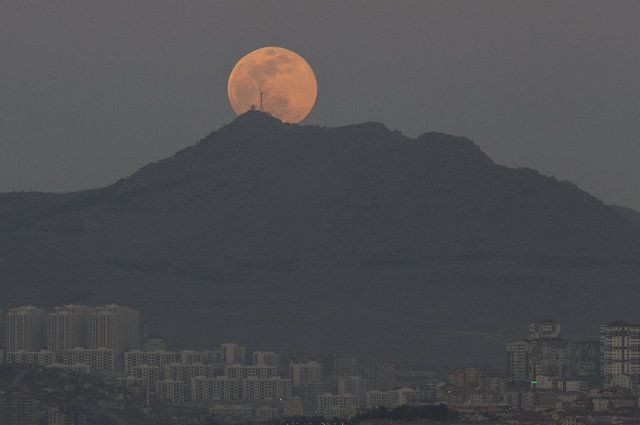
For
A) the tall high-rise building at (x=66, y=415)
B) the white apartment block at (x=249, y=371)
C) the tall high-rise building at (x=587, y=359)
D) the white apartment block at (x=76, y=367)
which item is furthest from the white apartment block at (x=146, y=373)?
the tall high-rise building at (x=587, y=359)

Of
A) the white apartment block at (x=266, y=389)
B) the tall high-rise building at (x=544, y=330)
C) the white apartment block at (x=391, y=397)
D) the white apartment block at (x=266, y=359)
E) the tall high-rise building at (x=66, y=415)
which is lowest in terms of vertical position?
the tall high-rise building at (x=66, y=415)

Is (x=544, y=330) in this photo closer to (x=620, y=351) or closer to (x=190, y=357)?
(x=620, y=351)

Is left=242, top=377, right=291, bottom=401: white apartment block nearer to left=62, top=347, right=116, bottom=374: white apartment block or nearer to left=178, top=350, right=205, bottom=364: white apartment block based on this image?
left=178, top=350, right=205, bottom=364: white apartment block

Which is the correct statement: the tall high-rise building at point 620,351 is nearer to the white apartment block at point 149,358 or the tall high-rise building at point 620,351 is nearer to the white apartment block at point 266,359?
the white apartment block at point 266,359

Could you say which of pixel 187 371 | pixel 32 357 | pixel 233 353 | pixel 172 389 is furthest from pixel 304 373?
pixel 32 357

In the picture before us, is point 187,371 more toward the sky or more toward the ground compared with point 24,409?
more toward the sky

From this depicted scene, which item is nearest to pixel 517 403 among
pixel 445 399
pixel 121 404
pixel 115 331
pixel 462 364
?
pixel 445 399
